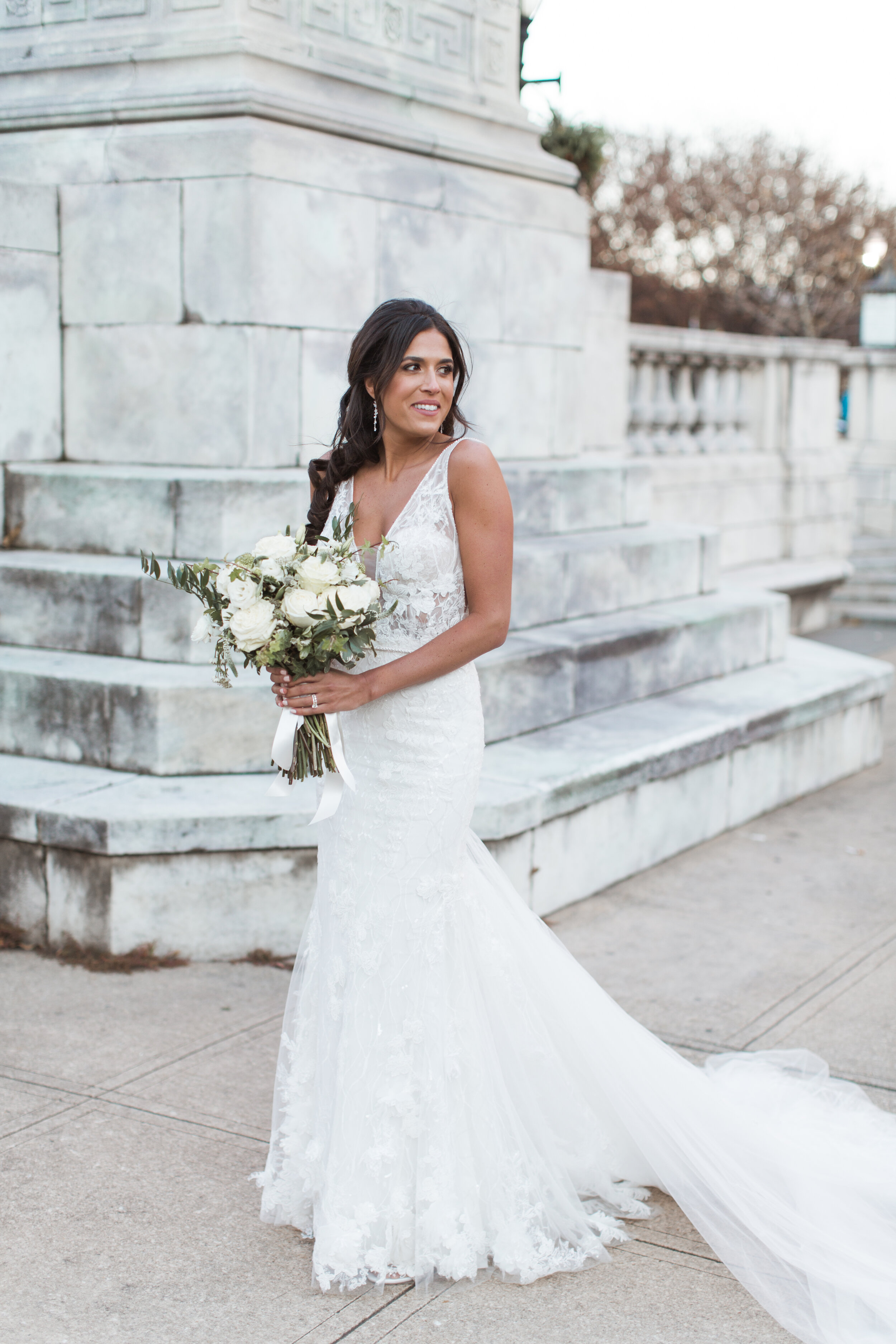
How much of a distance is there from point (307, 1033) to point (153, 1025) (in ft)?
3.98

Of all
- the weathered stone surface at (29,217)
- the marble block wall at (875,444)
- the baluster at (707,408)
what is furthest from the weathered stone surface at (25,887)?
the marble block wall at (875,444)

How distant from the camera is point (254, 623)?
3018 mm

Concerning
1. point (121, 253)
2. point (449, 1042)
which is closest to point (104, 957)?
point (449, 1042)

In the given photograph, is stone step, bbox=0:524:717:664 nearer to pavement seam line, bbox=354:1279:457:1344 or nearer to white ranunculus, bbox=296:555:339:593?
white ranunculus, bbox=296:555:339:593

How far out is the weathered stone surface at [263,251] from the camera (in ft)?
18.7

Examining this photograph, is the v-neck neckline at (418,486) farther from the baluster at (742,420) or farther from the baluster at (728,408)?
the baluster at (742,420)

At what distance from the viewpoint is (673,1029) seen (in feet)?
15.1

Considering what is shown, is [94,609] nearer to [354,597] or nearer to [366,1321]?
[354,597]

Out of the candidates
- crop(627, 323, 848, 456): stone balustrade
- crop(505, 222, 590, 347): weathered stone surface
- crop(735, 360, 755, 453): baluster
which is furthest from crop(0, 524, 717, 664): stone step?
crop(735, 360, 755, 453): baluster

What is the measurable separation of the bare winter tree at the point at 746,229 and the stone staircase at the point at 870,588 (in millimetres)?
20811

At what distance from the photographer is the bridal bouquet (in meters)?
3.02

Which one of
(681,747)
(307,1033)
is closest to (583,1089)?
(307,1033)

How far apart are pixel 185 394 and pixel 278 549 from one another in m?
3.07

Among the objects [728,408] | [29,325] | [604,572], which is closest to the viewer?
[29,325]
